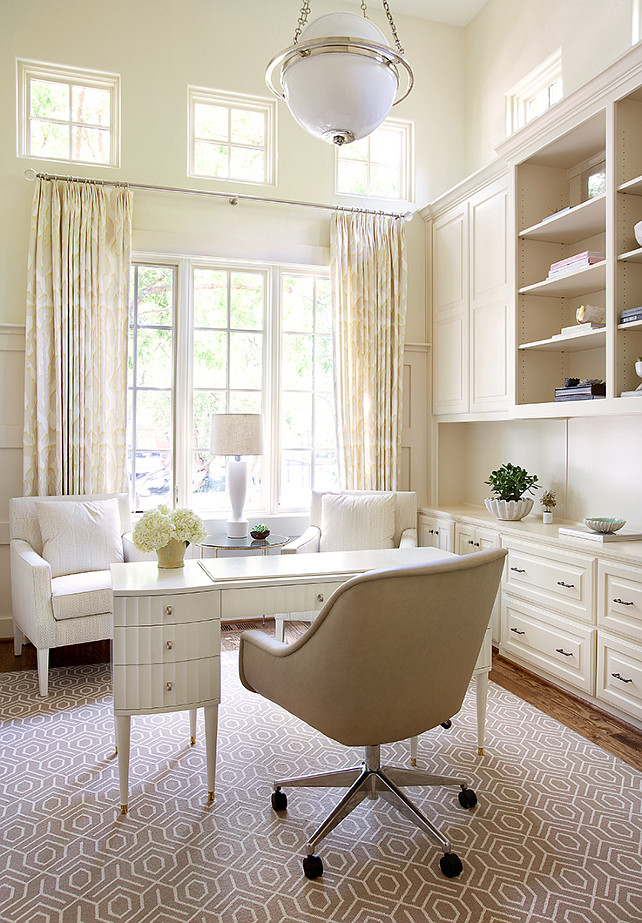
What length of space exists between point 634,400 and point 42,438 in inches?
129

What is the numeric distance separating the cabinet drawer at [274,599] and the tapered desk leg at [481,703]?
27.4 inches

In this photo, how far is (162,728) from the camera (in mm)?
2928

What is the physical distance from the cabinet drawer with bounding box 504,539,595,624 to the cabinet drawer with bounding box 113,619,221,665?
5.99 ft

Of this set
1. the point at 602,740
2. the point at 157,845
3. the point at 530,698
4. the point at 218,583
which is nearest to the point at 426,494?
the point at 530,698

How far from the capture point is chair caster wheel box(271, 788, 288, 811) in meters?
2.24

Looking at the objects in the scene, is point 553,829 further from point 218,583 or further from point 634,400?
point 634,400

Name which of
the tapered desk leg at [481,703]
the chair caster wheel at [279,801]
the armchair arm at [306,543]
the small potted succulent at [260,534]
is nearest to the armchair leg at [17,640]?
the small potted succulent at [260,534]

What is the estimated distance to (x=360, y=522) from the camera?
166 inches

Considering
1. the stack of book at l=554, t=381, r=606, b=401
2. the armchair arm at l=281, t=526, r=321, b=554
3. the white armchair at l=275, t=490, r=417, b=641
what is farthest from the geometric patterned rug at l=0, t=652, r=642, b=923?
the stack of book at l=554, t=381, r=606, b=401

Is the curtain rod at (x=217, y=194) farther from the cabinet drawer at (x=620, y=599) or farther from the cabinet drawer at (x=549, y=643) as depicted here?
the cabinet drawer at (x=620, y=599)

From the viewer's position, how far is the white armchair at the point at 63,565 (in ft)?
10.7

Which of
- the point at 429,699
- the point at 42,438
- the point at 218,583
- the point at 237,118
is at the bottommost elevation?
the point at 429,699

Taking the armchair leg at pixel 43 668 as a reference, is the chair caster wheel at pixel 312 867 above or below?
below

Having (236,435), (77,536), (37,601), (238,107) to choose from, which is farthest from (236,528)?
(238,107)
